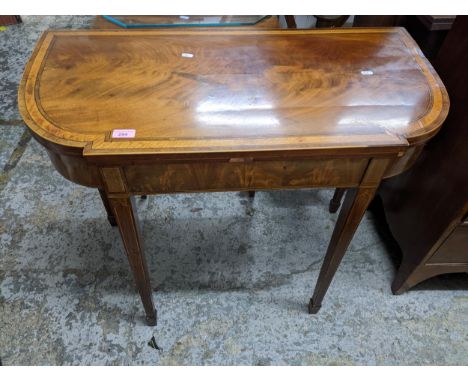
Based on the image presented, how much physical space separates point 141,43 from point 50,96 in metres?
0.28

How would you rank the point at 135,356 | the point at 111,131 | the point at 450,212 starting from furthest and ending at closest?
the point at 135,356 → the point at 450,212 → the point at 111,131

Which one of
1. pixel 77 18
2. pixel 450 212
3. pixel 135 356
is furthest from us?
pixel 77 18

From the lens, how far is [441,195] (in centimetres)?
100

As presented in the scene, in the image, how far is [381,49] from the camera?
92 centimetres

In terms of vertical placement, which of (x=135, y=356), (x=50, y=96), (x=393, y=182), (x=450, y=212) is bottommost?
(x=135, y=356)

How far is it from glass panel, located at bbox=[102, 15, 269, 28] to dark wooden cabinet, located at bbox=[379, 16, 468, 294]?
0.67 metres

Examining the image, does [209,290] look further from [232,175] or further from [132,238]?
[232,175]

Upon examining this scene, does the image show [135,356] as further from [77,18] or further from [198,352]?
[77,18]

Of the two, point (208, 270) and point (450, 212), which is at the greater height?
point (450, 212)

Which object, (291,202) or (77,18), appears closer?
(291,202)

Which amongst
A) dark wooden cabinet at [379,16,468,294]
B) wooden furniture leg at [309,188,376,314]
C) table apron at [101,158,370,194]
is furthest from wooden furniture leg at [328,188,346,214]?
table apron at [101,158,370,194]

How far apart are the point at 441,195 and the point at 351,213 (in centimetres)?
34

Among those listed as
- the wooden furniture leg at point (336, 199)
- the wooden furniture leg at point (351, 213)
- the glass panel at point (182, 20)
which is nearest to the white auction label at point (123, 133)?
the wooden furniture leg at point (351, 213)

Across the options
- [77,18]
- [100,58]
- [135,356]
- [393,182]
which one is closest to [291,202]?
[393,182]
